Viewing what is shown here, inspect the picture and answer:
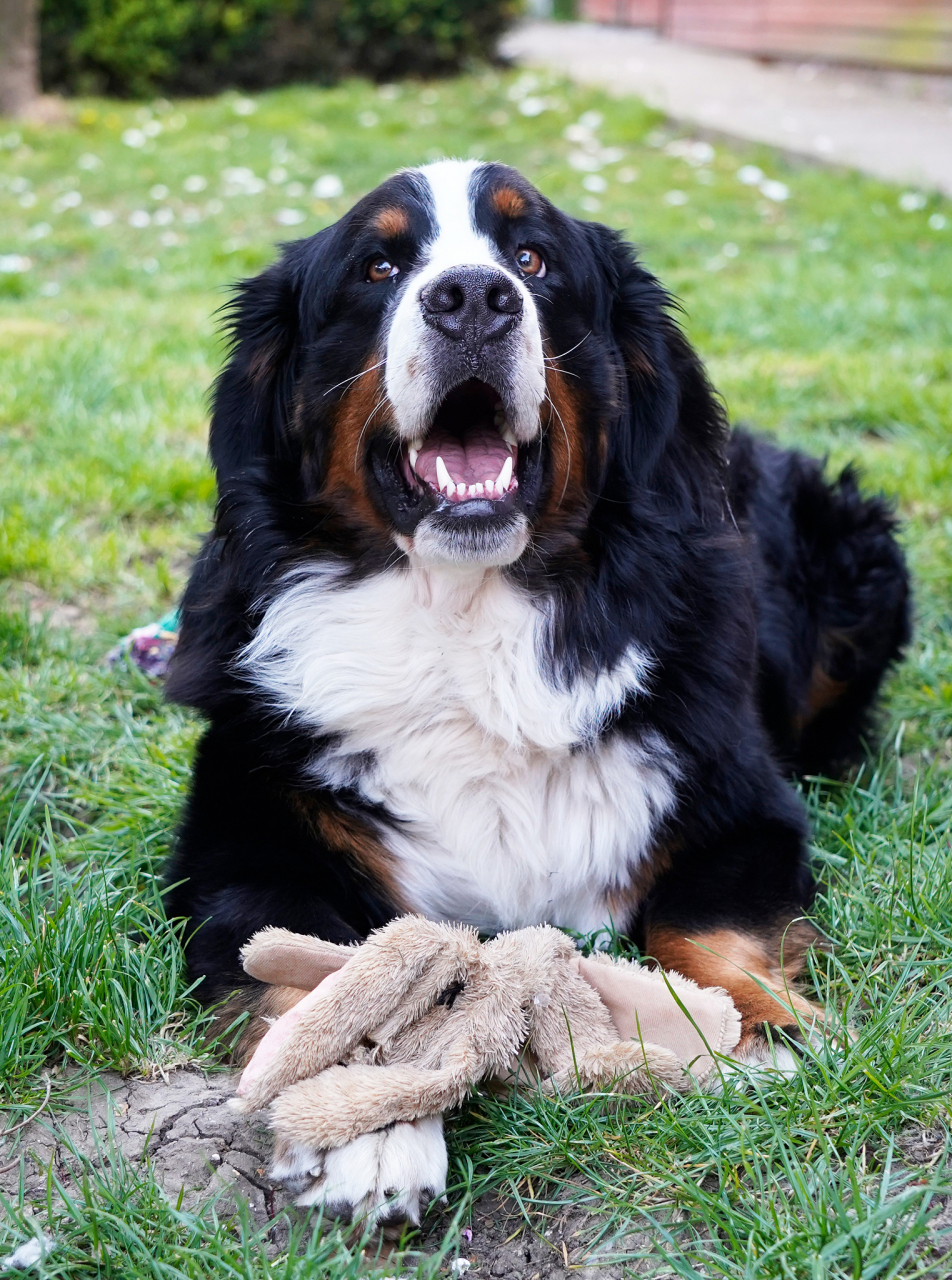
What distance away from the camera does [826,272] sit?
277 inches

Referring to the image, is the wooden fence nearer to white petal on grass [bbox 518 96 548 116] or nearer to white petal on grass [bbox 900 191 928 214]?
white petal on grass [bbox 518 96 548 116]

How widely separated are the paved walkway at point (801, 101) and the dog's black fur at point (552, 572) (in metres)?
6.88

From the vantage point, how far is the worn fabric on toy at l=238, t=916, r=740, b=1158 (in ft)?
5.76

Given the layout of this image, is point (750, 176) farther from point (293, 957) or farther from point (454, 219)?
point (293, 957)

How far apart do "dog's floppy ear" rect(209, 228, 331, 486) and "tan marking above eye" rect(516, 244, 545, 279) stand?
0.41 meters

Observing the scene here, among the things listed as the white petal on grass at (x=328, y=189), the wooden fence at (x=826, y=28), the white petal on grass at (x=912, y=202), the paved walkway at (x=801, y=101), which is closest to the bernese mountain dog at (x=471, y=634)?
the white petal on grass at (x=912, y=202)

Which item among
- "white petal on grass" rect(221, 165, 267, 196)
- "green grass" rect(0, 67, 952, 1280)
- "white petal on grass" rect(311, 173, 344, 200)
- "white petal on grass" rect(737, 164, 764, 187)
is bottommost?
"white petal on grass" rect(221, 165, 267, 196)

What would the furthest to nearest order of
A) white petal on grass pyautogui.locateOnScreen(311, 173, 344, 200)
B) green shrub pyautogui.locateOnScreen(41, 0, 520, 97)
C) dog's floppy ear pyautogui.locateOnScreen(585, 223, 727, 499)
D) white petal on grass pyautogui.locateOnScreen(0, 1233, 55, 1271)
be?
green shrub pyautogui.locateOnScreen(41, 0, 520, 97)
white petal on grass pyautogui.locateOnScreen(311, 173, 344, 200)
dog's floppy ear pyautogui.locateOnScreen(585, 223, 727, 499)
white petal on grass pyautogui.locateOnScreen(0, 1233, 55, 1271)

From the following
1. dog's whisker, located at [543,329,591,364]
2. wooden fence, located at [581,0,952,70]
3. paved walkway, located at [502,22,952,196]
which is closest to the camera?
dog's whisker, located at [543,329,591,364]

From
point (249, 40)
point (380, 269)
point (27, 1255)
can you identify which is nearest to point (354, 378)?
point (380, 269)

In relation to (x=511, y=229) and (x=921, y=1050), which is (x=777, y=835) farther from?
(x=511, y=229)

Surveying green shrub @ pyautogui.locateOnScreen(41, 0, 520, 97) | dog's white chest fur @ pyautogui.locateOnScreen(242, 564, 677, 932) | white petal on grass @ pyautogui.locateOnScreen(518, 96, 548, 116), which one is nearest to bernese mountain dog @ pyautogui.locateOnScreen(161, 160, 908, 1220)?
dog's white chest fur @ pyautogui.locateOnScreen(242, 564, 677, 932)

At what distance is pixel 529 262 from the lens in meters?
2.57

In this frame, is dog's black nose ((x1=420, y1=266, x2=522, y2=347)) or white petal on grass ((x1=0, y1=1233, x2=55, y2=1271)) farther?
dog's black nose ((x1=420, y1=266, x2=522, y2=347))
